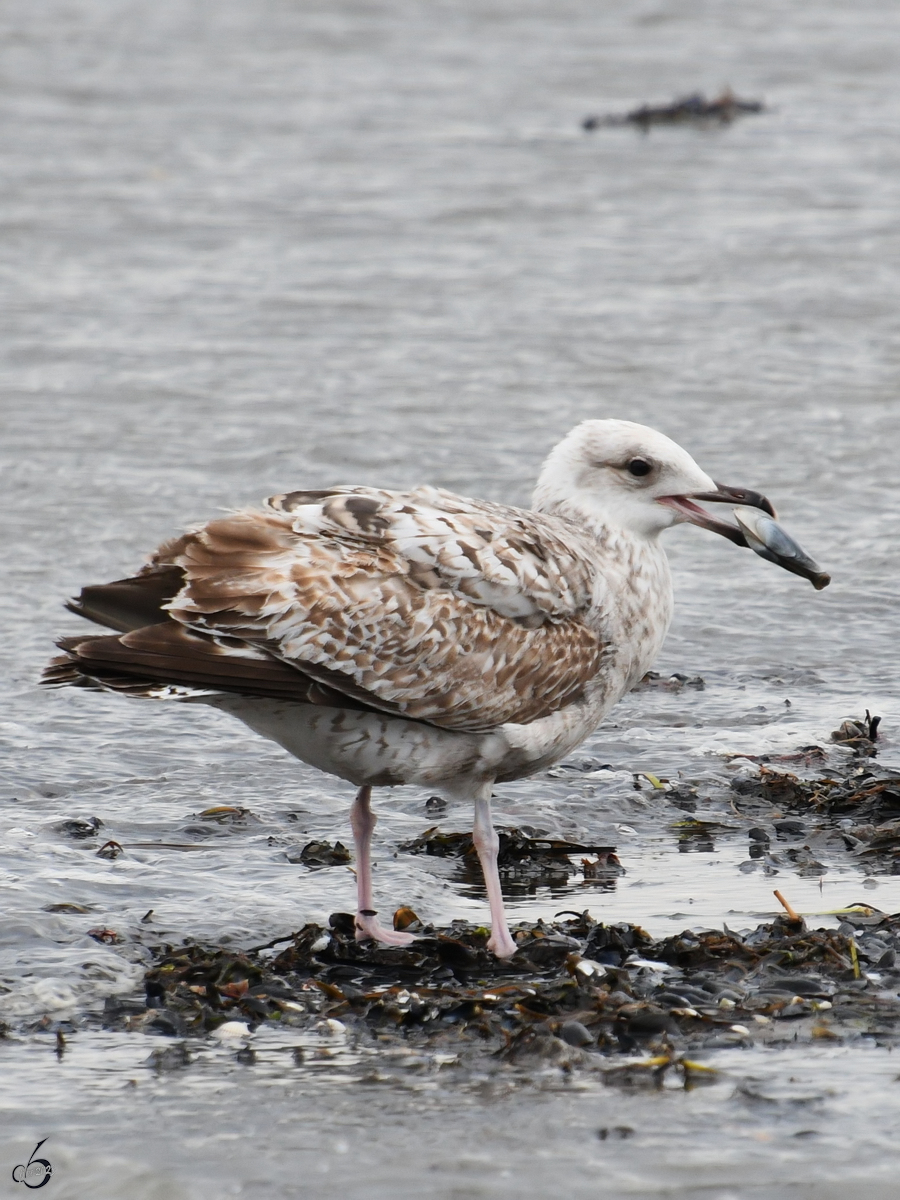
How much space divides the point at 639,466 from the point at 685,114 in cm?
1481

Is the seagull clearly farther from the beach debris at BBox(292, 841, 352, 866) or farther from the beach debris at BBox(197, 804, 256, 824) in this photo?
the beach debris at BBox(197, 804, 256, 824)

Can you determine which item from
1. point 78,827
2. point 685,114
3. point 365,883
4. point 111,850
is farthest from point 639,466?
point 685,114

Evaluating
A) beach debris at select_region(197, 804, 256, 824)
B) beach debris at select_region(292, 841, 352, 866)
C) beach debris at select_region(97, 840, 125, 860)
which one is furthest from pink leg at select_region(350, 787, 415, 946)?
beach debris at select_region(97, 840, 125, 860)

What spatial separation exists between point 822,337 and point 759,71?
391 inches

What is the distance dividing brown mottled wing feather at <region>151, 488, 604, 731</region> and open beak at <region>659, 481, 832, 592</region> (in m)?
0.48

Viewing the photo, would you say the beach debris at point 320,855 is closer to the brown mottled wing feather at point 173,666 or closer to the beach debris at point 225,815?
the beach debris at point 225,815

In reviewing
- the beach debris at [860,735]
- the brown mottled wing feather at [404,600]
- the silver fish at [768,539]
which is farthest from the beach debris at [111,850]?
the beach debris at [860,735]

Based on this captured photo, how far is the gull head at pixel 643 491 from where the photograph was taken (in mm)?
6152

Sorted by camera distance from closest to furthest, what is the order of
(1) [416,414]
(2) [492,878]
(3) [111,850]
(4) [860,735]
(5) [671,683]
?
(2) [492,878] < (3) [111,850] < (4) [860,735] < (5) [671,683] < (1) [416,414]

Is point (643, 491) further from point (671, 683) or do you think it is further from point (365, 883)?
point (671, 683)

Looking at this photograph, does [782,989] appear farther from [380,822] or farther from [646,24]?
[646,24]

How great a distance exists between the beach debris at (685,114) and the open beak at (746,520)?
561 inches

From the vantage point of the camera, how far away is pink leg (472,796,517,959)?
5551 mm

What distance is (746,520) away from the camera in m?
6.17
